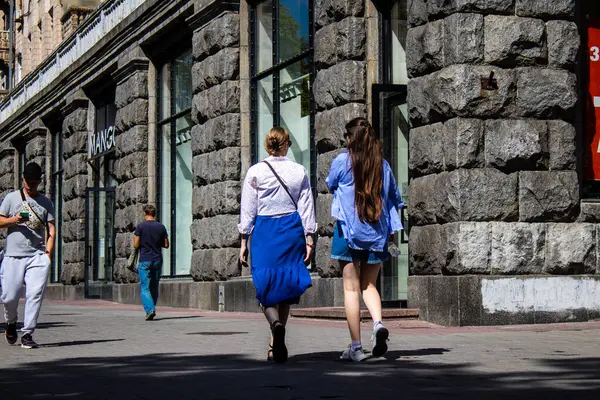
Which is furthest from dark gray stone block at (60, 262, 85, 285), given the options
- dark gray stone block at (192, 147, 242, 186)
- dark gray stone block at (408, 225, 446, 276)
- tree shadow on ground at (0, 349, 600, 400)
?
tree shadow on ground at (0, 349, 600, 400)

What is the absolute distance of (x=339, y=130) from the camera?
1500 cm

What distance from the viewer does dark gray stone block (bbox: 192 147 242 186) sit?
18922 mm

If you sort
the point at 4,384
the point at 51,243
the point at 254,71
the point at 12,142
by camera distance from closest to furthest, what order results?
the point at 4,384
the point at 51,243
the point at 254,71
the point at 12,142

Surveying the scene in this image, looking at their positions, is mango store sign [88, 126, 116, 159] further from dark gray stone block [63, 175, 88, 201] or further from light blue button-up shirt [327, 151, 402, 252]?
light blue button-up shirt [327, 151, 402, 252]

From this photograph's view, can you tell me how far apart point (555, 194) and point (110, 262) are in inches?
636

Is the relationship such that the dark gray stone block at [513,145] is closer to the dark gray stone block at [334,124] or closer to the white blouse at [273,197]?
the dark gray stone block at [334,124]

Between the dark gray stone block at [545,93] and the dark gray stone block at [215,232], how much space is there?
6.48 meters

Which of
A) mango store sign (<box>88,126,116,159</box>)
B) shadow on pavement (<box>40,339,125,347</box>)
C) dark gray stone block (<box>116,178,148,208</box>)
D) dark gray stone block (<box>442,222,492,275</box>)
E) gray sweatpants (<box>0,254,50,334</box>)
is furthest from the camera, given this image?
mango store sign (<box>88,126,116,159</box>)

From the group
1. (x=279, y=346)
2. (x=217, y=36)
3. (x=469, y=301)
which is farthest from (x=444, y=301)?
(x=217, y=36)

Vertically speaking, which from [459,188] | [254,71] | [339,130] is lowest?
[459,188]

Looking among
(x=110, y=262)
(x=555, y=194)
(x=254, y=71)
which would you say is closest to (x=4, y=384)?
(x=555, y=194)

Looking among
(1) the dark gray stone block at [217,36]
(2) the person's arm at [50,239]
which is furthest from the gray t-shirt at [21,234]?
(1) the dark gray stone block at [217,36]

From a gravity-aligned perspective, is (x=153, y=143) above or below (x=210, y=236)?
above

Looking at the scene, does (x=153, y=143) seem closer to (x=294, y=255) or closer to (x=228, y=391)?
(x=294, y=255)
